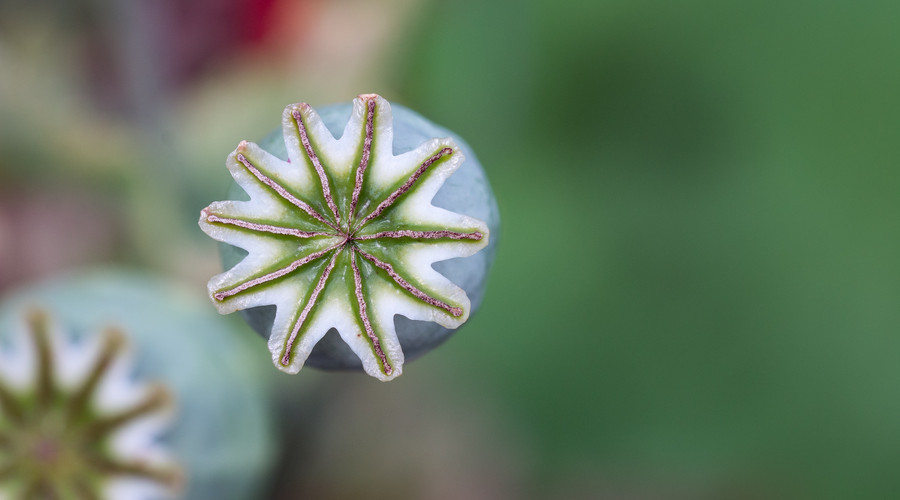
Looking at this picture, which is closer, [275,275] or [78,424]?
[275,275]

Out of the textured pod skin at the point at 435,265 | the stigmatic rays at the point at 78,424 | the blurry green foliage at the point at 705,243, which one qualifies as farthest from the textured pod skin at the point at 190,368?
the blurry green foliage at the point at 705,243

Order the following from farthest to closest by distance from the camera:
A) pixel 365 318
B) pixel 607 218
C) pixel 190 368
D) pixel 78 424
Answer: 1. pixel 607 218
2. pixel 190 368
3. pixel 78 424
4. pixel 365 318

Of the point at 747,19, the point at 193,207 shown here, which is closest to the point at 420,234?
the point at 193,207

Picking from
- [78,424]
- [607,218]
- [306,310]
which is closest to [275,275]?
[306,310]

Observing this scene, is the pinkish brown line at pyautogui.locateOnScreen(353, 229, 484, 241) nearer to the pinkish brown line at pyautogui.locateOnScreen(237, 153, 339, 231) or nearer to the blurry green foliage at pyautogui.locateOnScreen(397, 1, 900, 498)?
the pinkish brown line at pyautogui.locateOnScreen(237, 153, 339, 231)

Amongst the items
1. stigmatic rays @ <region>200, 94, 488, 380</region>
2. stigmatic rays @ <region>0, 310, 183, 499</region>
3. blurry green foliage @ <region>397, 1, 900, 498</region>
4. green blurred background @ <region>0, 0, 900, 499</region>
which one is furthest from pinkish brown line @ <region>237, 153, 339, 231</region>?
blurry green foliage @ <region>397, 1, 900, 498</region>

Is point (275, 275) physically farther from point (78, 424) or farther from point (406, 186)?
point (78, 424)
